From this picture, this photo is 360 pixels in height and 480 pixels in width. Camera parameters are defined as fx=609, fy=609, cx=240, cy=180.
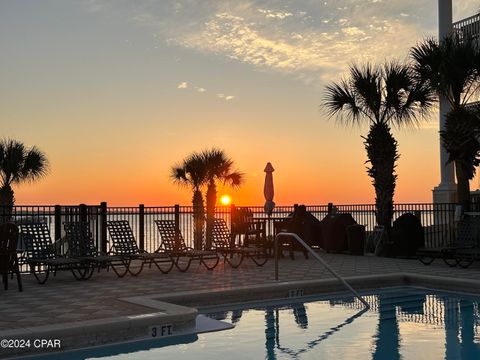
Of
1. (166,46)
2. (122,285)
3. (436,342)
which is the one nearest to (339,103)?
(166,46)

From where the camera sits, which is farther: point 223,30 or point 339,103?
point 339,103

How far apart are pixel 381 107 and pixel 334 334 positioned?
11.2 m

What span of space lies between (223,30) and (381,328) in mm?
10883

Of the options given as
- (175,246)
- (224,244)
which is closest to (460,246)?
(224,244)

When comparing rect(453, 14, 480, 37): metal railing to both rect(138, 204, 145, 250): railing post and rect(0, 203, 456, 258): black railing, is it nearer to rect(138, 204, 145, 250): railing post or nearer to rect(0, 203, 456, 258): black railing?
rect(0, 203, 456, 258): black railing

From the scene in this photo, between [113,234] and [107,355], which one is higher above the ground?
[113,234]

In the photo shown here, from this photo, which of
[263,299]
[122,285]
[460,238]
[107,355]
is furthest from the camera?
[460,238]

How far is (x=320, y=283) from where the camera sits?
10.8 m

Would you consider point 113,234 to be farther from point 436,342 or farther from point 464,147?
point 464,147

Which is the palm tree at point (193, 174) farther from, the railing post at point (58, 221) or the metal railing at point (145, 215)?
the railing post at point (58, 221)

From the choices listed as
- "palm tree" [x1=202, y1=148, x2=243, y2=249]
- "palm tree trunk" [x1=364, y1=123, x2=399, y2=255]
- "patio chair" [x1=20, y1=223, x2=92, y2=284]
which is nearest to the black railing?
"palm tree trunk" [x1=364, y1=123, x2=399, y2=255]

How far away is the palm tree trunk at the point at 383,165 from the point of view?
18.0 m

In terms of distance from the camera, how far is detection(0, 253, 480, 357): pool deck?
774 cm

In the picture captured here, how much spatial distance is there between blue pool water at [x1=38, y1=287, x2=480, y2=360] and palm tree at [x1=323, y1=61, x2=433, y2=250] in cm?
789
